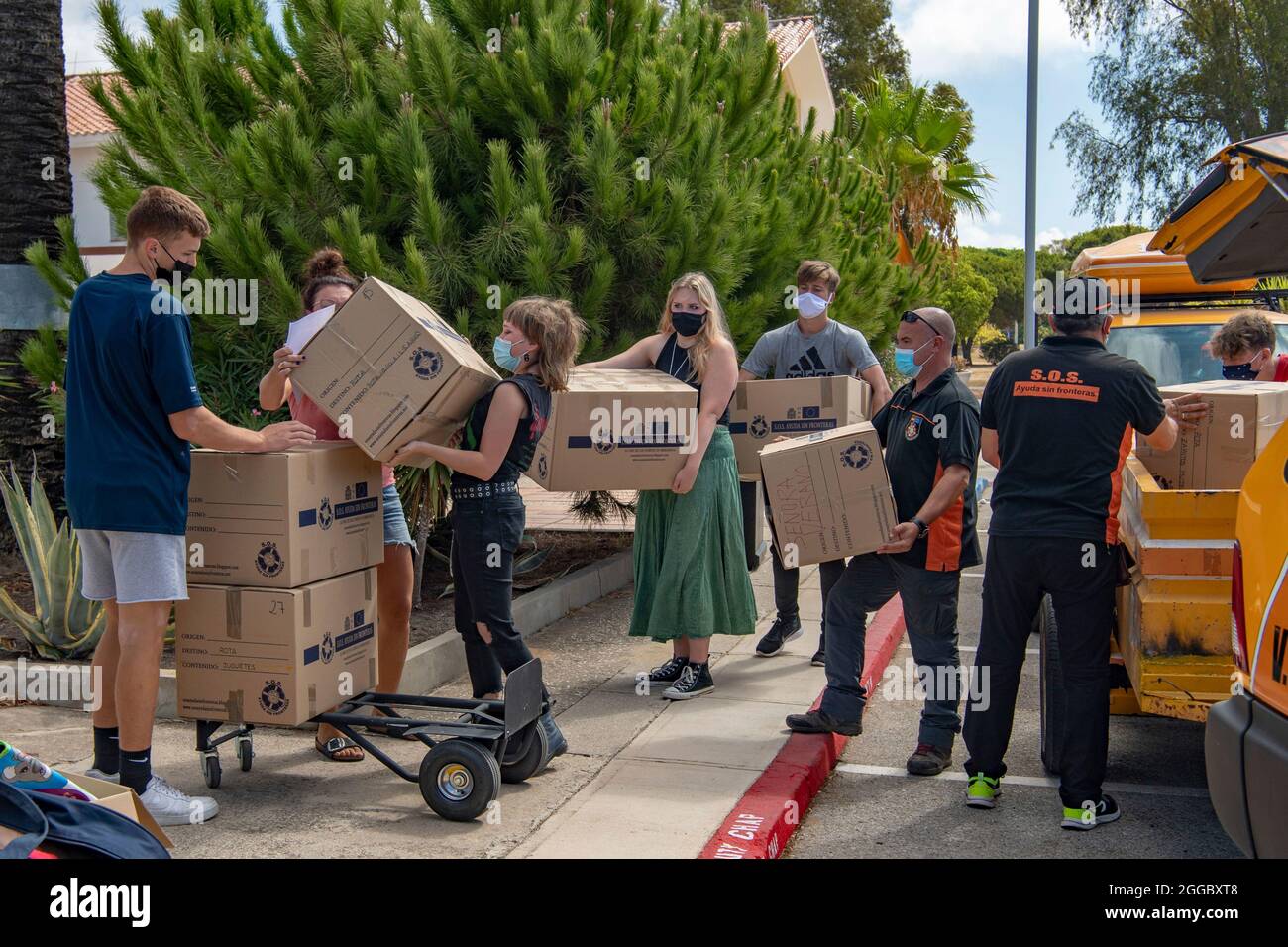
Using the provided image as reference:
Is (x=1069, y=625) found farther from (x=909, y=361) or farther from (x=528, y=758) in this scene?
(x=528, y=758)

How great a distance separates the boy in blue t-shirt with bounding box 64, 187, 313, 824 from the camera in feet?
13.4

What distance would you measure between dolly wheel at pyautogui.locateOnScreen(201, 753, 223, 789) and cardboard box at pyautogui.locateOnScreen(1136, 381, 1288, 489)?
396 centimetres

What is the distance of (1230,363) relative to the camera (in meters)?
6.73

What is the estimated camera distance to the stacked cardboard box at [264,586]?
4328 millimetres

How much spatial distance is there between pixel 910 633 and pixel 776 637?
187cm

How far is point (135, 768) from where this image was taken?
4.22 metres

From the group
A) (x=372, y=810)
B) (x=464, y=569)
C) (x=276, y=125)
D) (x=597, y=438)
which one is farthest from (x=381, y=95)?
(x=372, y=810)

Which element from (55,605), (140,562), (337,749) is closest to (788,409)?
(337,749)

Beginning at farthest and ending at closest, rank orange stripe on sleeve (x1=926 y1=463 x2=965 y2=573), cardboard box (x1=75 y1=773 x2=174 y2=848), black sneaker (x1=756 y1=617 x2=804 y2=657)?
black sneaker (x1=756 y1=617 x2=804 y2=657) < orange stripe on sleeve (x1=926 y1=463 x2=965 y2=573) < cardboard box (x1=75 y1=773 x2=174 y2=848)

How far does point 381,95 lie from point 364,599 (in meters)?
3.85

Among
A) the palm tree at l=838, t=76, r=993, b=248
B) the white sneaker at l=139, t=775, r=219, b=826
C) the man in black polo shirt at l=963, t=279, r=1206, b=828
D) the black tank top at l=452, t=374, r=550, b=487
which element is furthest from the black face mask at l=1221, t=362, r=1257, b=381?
the palm tree at l=838, t=76, r=993, b=248

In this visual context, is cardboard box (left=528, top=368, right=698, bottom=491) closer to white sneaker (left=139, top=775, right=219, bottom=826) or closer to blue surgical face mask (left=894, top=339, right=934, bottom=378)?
blue surgical face mask (left=894, top=339, right=934, bottom=378)

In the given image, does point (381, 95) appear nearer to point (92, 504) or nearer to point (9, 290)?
point (9, 290)

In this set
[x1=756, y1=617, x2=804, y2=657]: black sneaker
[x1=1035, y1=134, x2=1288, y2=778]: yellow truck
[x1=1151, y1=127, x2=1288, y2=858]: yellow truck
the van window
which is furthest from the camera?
the van window
